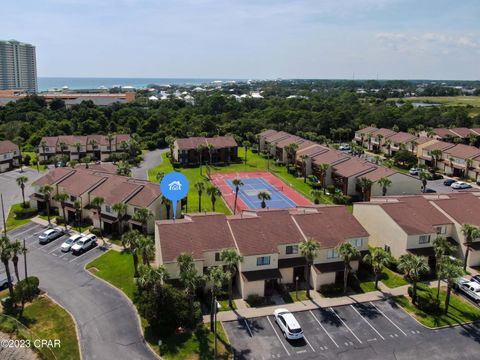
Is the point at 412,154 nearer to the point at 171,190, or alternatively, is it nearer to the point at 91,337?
the point at 171,190

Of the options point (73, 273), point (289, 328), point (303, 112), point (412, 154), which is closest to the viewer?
point (289, 328)

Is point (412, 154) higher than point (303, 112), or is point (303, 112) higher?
point (303, 112)

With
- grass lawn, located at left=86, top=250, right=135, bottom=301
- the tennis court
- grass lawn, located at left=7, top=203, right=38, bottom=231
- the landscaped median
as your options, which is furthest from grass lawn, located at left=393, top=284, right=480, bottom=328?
grass lawn, located at left=7, top=203, right=38, bottom=231

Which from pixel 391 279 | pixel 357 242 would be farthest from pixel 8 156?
pixel 391 279

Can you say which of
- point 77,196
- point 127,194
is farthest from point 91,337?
point 77,196

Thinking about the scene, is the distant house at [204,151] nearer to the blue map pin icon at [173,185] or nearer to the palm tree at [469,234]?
the blue map pin icon at [173,185]

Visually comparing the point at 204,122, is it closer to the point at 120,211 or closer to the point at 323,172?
the point at 323,172
